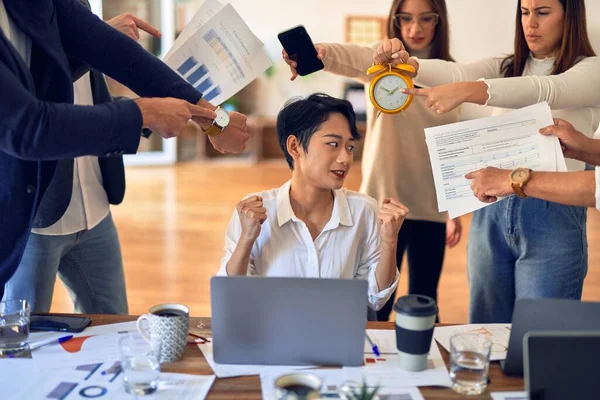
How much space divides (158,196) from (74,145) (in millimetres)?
4877

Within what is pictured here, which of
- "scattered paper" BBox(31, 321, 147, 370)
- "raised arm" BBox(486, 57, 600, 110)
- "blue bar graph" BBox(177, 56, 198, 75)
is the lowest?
"scattered paper" BBox(31, 321, 147, 370)

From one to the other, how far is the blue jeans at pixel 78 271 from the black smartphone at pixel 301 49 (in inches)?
31.4

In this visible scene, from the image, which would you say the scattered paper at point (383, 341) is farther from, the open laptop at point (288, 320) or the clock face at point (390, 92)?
the clock face at point (390, 92)

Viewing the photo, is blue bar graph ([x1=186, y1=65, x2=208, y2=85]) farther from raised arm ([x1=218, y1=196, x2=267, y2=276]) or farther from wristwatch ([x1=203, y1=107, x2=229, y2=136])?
raised arm ([x1=218, y1=196, x2=267, y2=276])

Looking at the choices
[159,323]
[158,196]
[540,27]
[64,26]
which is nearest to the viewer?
[159,323]

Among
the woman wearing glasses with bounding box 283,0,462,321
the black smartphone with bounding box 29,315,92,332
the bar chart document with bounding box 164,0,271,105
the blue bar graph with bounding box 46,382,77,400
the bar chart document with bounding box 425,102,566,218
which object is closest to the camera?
the blue bar graph with bounding box 46,382,77,400

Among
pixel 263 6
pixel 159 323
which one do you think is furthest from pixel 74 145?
pixel 263 6

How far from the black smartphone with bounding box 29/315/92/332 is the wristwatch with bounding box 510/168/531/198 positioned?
3.66 feet

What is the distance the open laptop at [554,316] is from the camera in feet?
4.39

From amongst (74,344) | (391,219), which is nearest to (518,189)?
(391,219)

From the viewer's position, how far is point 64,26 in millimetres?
1762

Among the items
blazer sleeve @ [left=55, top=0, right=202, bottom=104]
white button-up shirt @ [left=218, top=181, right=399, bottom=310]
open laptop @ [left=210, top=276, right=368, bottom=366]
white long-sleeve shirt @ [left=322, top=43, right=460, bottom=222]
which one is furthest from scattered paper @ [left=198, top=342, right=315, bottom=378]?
white long-sleeve shirt @ [left=322, top=43, right=460, bottom=222]

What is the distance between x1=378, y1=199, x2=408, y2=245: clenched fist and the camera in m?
1.82

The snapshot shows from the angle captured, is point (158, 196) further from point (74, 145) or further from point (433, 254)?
point (74, 145)
